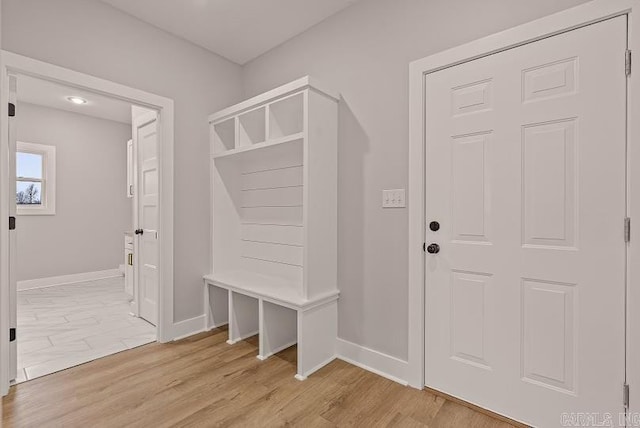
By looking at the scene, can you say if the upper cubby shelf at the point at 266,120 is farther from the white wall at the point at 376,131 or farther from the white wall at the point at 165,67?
the white wall at the point at 376,131

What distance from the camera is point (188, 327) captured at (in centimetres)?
286

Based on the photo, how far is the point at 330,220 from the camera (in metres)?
2.39

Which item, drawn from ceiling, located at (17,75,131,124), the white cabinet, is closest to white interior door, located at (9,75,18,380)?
the white cabinet

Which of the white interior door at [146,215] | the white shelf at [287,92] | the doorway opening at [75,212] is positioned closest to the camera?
the white shelf at [287,92]

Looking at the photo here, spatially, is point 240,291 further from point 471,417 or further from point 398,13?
point 398,13

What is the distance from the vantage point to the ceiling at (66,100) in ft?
13.2

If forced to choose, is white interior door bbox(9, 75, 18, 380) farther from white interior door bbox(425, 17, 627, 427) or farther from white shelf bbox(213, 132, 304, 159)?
white interior door bbox(425, 17, 627, 427)

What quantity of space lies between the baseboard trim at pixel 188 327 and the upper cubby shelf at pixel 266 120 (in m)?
1.55

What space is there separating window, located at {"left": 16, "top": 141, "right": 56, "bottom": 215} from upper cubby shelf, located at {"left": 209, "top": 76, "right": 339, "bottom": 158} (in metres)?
3.58

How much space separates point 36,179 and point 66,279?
1593 millimetres

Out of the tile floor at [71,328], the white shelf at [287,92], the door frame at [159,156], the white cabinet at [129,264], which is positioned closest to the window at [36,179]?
the tile floor at [71,328]

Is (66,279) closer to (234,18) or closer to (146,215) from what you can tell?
(146,215)

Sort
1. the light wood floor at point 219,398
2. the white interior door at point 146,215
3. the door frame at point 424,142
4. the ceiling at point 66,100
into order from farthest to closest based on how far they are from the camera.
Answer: the ceiling at point 66,100
the white interior door at point 146,215
the light wood floor at point 219,398
the door frame at point 424,142

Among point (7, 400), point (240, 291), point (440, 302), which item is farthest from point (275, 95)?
point (7, 400)
